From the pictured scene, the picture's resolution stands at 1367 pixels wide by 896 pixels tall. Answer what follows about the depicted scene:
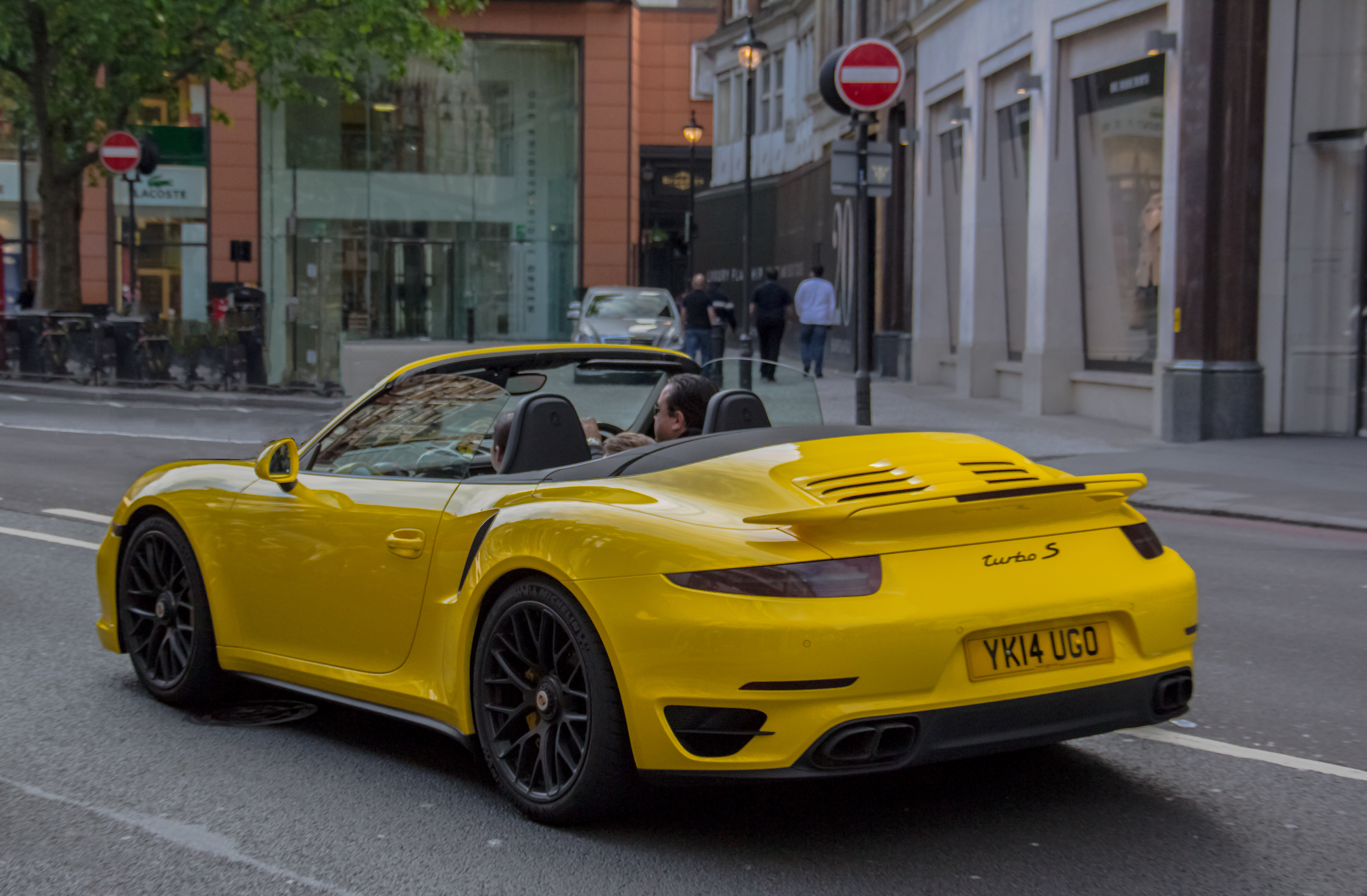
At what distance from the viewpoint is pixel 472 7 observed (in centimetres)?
3052

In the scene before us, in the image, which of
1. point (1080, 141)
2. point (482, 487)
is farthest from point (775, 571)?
point (1080, 141)

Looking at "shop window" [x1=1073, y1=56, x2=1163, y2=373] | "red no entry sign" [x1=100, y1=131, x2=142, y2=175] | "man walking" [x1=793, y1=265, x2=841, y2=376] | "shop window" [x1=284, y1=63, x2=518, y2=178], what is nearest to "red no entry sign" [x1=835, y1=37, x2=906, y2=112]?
"shop window" [x1=1073, y1=56, x2=1163, y2=373]

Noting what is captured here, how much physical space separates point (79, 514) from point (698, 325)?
52.6 feet

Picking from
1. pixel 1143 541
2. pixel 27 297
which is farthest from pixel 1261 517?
pixel 27 297

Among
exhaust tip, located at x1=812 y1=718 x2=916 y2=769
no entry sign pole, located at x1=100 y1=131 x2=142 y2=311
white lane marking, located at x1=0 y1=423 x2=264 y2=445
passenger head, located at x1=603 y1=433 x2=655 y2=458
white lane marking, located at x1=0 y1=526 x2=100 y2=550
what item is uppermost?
no entry sign pole, located at x1=100 y1=131 x2=142 y2=311

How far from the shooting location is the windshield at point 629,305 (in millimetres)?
28000

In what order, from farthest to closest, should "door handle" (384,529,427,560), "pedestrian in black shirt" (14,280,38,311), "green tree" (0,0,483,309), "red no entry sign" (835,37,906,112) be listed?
"pedestrian in black shirt" (14,280,38,311) < "green tree" (0,0,483,309) < "red no entry sign" (835,37,906,112) < "door handle" (384,529,427,560)

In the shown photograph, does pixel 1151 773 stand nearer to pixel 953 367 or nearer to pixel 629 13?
pixel 953 367

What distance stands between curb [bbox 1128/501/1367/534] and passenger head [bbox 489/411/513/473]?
6.37m

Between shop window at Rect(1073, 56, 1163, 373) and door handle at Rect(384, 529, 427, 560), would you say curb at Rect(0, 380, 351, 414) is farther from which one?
door handle at Rect(384, 529, 427, 560)

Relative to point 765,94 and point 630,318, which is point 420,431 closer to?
point 630,318

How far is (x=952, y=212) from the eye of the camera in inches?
1019

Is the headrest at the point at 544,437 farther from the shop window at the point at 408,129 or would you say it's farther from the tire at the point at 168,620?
the shop window at the point at 408,129

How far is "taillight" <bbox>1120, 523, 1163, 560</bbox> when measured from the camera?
4109mm
